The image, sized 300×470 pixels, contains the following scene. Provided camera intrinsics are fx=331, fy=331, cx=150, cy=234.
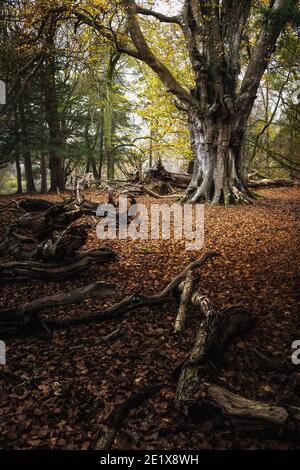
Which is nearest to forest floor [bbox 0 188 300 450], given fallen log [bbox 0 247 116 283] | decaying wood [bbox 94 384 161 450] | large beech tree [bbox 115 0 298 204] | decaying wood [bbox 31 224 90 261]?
decaying wood [bbox 94 384 161 450]

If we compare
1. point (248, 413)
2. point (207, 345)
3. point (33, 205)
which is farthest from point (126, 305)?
point (33, 205)

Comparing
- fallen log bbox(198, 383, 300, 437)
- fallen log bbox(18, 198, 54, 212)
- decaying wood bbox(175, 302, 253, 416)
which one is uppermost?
fallen log bbox(18, 198, 54, 212)

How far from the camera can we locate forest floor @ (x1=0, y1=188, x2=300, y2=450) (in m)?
2.77

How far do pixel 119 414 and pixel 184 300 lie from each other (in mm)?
1937

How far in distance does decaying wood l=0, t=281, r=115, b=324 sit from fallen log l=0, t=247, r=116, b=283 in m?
0.85

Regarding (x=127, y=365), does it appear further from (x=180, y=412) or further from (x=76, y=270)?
(x=76, y=270)

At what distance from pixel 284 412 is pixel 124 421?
1333 mm

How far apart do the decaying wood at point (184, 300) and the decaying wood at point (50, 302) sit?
1239mm

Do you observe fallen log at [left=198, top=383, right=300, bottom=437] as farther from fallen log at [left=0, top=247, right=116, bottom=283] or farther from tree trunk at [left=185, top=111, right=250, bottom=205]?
tree trunk at [left=185, top=111, right=250, bottom=205]

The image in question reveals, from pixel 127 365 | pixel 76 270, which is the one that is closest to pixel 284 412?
pixel 127 365

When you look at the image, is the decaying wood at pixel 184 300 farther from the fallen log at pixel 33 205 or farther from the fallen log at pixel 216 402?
the fallen log at pixel 33 205

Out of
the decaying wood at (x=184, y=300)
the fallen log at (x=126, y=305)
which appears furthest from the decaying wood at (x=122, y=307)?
the decaying wood at (x=184, y=300)

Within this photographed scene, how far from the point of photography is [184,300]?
4551 millimetres
